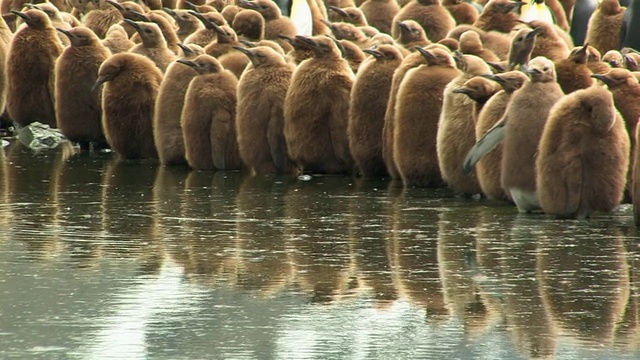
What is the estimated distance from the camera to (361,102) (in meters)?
9.63

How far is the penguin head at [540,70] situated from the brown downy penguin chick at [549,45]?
2.20m

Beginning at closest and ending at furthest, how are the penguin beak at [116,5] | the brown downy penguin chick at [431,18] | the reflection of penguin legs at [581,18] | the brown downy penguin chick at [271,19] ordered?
the brown downy penguin chick at [271,19]
the brown downy penguin chick at [431,18]
the penguin beak at [116,5]
the reflection of penguin legs at [581,18]

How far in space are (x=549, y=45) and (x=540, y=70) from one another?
2425 mm

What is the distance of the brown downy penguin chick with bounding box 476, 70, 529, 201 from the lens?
8359 millimetres

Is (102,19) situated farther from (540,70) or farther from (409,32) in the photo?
(540,70)

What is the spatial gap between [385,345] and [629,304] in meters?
1.08

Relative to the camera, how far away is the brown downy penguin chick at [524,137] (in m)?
8.02

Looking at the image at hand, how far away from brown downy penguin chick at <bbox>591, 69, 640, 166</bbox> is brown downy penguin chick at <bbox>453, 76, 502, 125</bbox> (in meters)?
0.67

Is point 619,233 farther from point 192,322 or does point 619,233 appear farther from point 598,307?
point 192,322

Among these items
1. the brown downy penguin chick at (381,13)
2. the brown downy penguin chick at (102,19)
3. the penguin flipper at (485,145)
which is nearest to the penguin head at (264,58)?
the penguin flipper at (485,145)

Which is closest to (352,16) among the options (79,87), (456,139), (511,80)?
(79,87)

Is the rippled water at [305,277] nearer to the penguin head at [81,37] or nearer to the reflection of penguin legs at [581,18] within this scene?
the penguin head at [81,37]

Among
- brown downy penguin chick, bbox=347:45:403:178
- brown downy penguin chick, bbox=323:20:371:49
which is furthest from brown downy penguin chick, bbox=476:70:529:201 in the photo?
brown downy penguin chick, bbox=323:20:371:49

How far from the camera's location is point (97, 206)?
26.7ft
